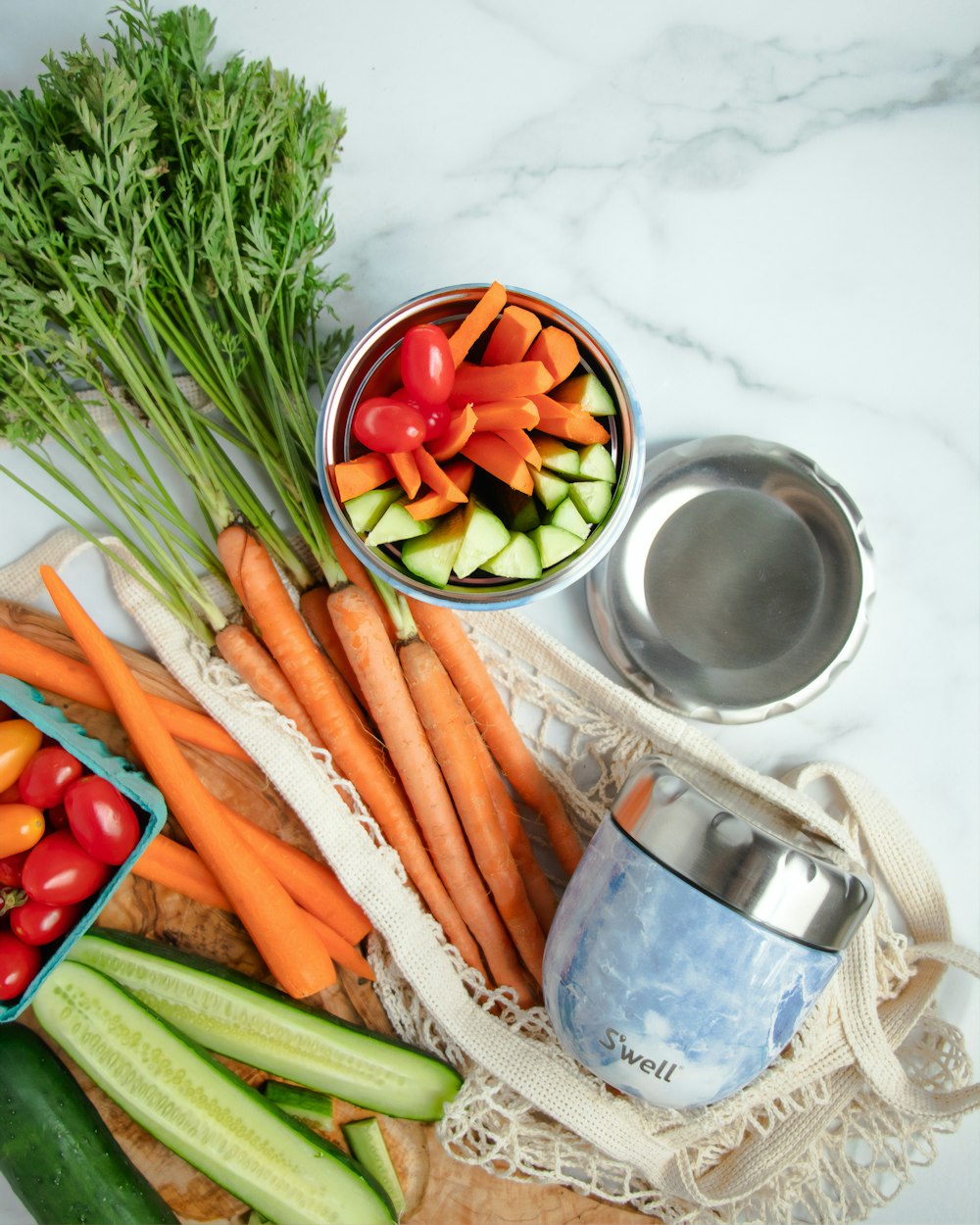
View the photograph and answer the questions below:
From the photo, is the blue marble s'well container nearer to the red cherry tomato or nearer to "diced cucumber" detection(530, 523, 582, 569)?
"diced cucumber" detection(530, 523, 582, 569)

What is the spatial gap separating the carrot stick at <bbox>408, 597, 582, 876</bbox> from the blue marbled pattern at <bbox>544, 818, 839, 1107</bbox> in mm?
184

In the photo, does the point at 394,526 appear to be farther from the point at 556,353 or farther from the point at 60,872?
the point at 60,872

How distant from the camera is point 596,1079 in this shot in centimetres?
118

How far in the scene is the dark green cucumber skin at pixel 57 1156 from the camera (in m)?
1.10

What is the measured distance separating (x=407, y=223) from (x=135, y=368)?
1.41 feet

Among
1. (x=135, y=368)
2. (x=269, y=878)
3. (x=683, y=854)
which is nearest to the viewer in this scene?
(x=683, y=854)

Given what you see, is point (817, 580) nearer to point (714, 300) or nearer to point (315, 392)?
point (714, 300)

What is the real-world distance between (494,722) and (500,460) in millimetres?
411

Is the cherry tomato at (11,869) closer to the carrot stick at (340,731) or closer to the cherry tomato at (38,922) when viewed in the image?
the cherry tomato at (38,922)

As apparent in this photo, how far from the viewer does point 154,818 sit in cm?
110

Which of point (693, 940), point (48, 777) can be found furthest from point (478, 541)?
point (48, 777)

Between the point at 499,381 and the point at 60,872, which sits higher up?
the point at 499,381

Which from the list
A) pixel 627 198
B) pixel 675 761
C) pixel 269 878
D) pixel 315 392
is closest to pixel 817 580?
pixel 675 761

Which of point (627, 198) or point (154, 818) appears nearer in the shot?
point (154, 818)
